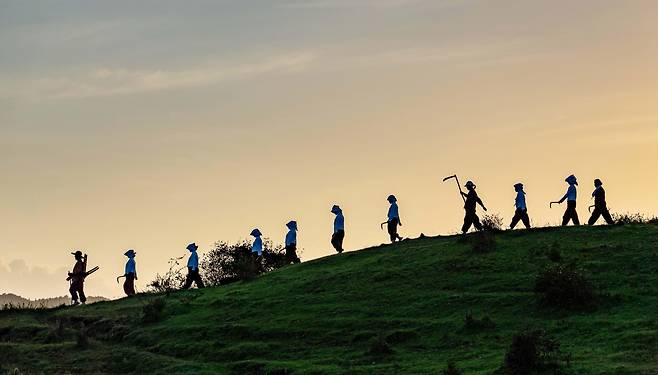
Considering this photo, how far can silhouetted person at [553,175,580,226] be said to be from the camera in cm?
4619

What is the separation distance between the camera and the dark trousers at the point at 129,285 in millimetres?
53094

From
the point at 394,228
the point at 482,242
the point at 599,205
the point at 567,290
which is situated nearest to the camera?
the point at 567,290

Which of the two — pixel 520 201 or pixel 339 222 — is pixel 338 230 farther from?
pixel 520 201

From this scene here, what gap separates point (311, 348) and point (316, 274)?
9996mm

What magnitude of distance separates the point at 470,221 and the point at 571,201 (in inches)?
178

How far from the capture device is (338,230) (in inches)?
1986

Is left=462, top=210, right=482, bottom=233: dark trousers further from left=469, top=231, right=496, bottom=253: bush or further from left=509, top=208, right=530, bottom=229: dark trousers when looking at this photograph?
left=469, top=231, right=496, bottom=253: bush

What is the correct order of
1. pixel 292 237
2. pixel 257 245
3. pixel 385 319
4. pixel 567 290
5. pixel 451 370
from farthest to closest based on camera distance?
1. pixel 257 245
2. pixel 292 237
3. pixel 385 319
4. pixel 567 290
5. pixel 451 370

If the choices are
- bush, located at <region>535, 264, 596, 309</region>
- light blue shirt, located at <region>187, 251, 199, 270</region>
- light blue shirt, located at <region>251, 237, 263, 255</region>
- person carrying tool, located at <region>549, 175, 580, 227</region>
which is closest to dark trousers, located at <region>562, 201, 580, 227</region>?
person carrying tool, located at <region>549, 175, 580, 227</region>

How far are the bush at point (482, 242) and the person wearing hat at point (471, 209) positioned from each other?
4596 mm

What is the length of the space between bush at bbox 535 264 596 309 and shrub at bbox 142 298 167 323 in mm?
15455

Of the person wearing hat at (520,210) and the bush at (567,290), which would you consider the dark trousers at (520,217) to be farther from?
the bush at (567,290)

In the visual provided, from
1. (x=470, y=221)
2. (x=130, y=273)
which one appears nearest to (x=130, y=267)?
(x=130, y=273)

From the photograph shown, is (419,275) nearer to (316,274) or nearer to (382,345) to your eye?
(316,274)
